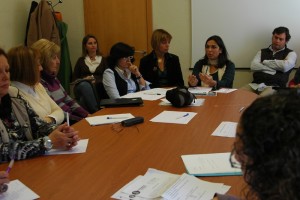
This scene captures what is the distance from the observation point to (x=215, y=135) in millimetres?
1809

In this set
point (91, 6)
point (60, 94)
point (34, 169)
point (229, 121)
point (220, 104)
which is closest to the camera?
point (34, 169)

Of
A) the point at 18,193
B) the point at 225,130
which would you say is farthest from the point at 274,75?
the point at 18,193

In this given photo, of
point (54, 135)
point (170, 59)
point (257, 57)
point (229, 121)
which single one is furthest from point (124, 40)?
point (54, 135)

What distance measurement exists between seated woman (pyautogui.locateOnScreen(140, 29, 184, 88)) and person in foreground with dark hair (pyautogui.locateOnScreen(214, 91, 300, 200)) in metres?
3.31

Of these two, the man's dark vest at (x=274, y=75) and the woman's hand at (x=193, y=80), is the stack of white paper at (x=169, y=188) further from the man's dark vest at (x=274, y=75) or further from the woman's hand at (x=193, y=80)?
the man's dark vest at (x=274, y=75)

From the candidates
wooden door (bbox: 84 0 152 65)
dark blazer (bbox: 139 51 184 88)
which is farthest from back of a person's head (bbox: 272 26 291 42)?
wooden door (bbox: 84 0 152 65)

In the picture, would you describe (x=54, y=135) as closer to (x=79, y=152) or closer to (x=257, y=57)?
(x=79, y=152)

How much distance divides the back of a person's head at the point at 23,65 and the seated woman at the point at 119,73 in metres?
1.03

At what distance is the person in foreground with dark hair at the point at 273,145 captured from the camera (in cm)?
62

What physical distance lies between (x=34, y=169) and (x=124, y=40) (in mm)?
3744

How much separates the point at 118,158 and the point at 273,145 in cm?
99

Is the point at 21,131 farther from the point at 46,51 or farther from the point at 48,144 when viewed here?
the point at 46,51

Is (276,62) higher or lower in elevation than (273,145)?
lower

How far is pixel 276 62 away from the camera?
407 centimetres
